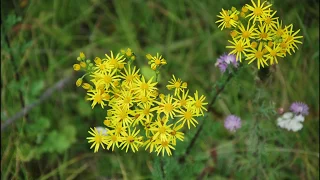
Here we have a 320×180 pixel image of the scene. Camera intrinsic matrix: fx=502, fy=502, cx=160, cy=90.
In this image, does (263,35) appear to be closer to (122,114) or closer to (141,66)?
(122,114)

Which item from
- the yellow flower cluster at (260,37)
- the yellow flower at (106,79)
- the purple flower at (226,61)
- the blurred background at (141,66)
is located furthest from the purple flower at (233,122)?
the yellow flower at (106,79)

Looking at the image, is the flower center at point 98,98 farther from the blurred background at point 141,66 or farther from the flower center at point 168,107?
the blurred background at point 141,66

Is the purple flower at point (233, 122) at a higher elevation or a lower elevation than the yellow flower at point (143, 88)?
higher

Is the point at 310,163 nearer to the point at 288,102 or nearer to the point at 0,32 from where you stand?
the point at 288,102

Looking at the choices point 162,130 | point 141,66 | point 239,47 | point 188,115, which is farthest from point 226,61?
point 141,66

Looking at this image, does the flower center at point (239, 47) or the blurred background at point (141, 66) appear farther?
the blurred background at point (141, 66)

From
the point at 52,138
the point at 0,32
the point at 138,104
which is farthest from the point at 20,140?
the point at 138,104

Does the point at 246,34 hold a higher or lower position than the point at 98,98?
higher
